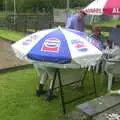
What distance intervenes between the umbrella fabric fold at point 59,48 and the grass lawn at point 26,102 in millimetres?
994

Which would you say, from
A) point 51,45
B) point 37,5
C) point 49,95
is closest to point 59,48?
point 51,45

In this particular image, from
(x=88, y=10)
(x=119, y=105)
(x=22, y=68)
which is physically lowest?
(x=22, y=68)

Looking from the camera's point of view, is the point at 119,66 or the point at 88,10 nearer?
the point at 119,66

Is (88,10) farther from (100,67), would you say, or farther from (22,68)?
(22,68)

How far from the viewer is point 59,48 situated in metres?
5.16

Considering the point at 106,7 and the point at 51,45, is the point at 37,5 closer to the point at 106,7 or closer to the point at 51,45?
the point at 106,7

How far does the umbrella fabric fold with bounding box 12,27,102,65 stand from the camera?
5.04 m

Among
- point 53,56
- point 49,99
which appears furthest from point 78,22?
point 53,56

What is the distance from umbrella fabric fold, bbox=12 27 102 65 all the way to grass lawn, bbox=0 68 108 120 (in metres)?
0.99

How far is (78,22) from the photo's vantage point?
8.84 meters

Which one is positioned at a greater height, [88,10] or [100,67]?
[88,10]

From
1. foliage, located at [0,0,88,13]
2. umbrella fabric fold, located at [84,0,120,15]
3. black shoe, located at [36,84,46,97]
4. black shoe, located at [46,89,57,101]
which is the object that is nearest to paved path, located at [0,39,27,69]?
black shoe, located at [36,84,46,97]

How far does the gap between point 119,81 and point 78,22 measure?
7.02ft

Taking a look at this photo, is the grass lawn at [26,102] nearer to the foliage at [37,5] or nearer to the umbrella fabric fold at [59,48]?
the umbrella fabric fold at [59,48]
